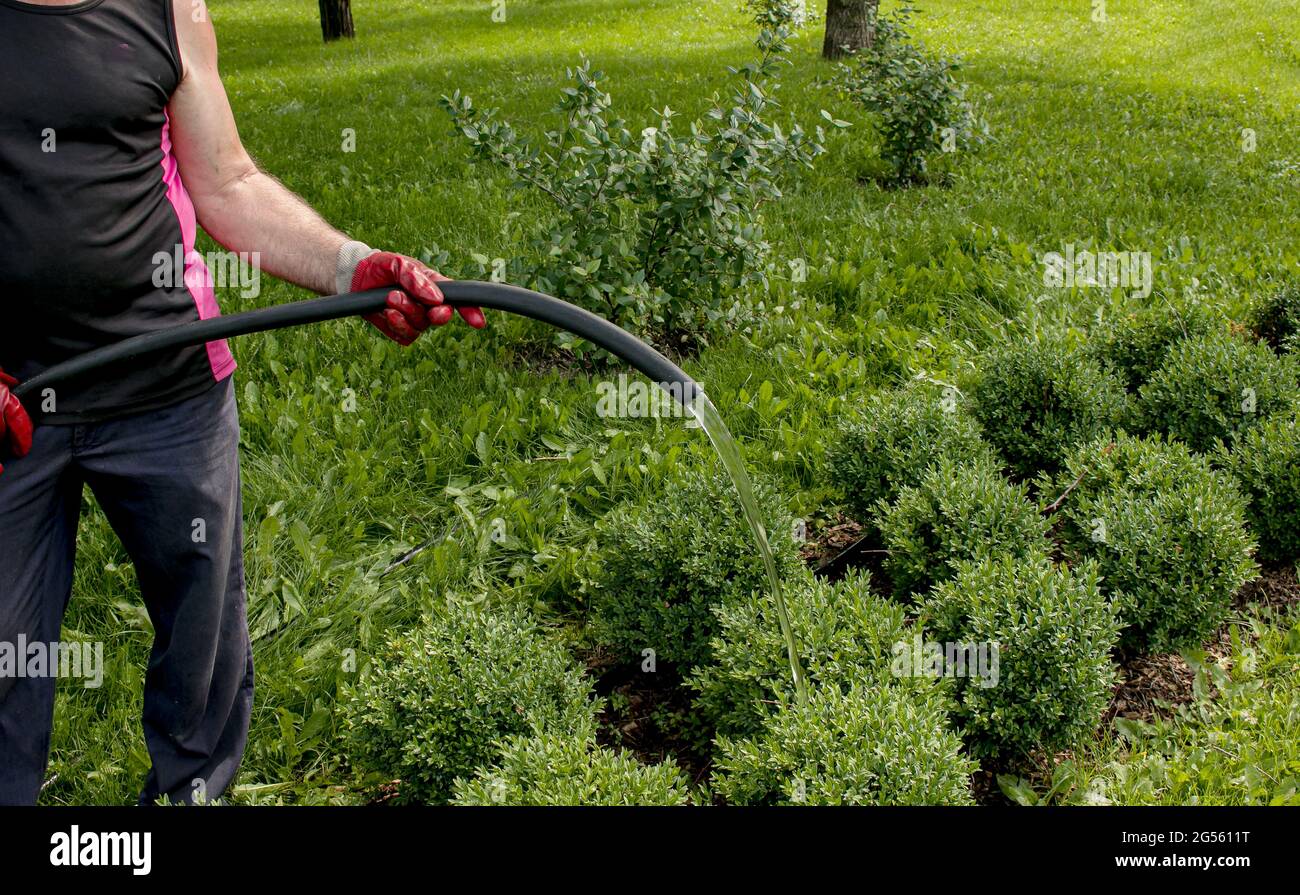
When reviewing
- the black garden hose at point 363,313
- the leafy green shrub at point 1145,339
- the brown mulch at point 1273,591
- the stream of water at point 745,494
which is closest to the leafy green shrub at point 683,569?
the stream of water at point 745,494

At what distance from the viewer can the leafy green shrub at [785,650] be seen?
299 centimetres

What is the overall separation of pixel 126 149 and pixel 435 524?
217 centimetres

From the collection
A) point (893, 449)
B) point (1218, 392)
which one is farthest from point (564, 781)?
point (1218, 392)

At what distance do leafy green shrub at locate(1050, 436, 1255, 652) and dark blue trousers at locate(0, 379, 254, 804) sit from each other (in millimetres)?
2680

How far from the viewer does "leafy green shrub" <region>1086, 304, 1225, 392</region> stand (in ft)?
16.0

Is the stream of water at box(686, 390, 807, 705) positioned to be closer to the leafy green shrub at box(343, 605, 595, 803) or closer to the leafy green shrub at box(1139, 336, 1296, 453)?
the leafy green shrub at box(343, 605, 595, 803)

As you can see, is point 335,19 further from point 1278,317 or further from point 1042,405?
point 1042,405

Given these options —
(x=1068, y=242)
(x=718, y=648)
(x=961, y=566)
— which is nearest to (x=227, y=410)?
(x=718, y=648)

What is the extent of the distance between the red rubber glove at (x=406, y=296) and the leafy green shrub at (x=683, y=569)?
1.25 metres

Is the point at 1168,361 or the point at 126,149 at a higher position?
the point at 126,149

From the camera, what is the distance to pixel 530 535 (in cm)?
405

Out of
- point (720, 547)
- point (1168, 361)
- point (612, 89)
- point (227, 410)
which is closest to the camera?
point (227, 410)

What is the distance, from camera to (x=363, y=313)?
7.43 ft

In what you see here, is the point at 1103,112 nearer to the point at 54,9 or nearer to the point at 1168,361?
the point at 1168,361
